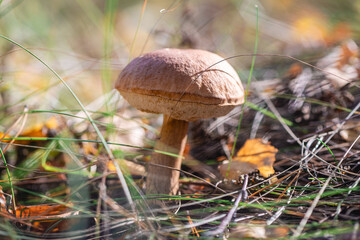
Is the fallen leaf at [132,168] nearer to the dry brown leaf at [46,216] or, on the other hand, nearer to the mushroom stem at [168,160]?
the mushroom stem at [168,160]

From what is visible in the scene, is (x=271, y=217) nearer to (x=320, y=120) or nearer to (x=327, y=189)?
(x=327, y=189)

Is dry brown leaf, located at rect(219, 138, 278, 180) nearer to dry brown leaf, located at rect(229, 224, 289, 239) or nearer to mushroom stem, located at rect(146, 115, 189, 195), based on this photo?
mushroom stem, located at rect(146, 115, 189, 195)

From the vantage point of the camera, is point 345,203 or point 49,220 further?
point 49,220

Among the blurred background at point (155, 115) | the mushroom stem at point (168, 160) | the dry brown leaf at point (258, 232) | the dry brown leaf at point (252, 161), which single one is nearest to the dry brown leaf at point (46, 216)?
the blurred background at point (155, 115)

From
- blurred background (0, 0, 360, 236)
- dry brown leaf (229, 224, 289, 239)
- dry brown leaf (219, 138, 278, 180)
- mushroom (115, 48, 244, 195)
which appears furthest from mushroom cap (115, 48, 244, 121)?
dry brown leaf (229, 224, 289, 239)

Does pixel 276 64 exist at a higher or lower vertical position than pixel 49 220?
higher

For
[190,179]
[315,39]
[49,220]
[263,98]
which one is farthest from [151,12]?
[49,220]

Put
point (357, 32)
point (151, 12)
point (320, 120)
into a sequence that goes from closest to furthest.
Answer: point (320, 120) → point (357, 32) → point (151, 12)

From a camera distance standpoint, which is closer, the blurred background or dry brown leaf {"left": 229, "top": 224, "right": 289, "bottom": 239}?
dry brown leaf {"left": 229, "top": 224, "right": 289, "bottom": 239}
